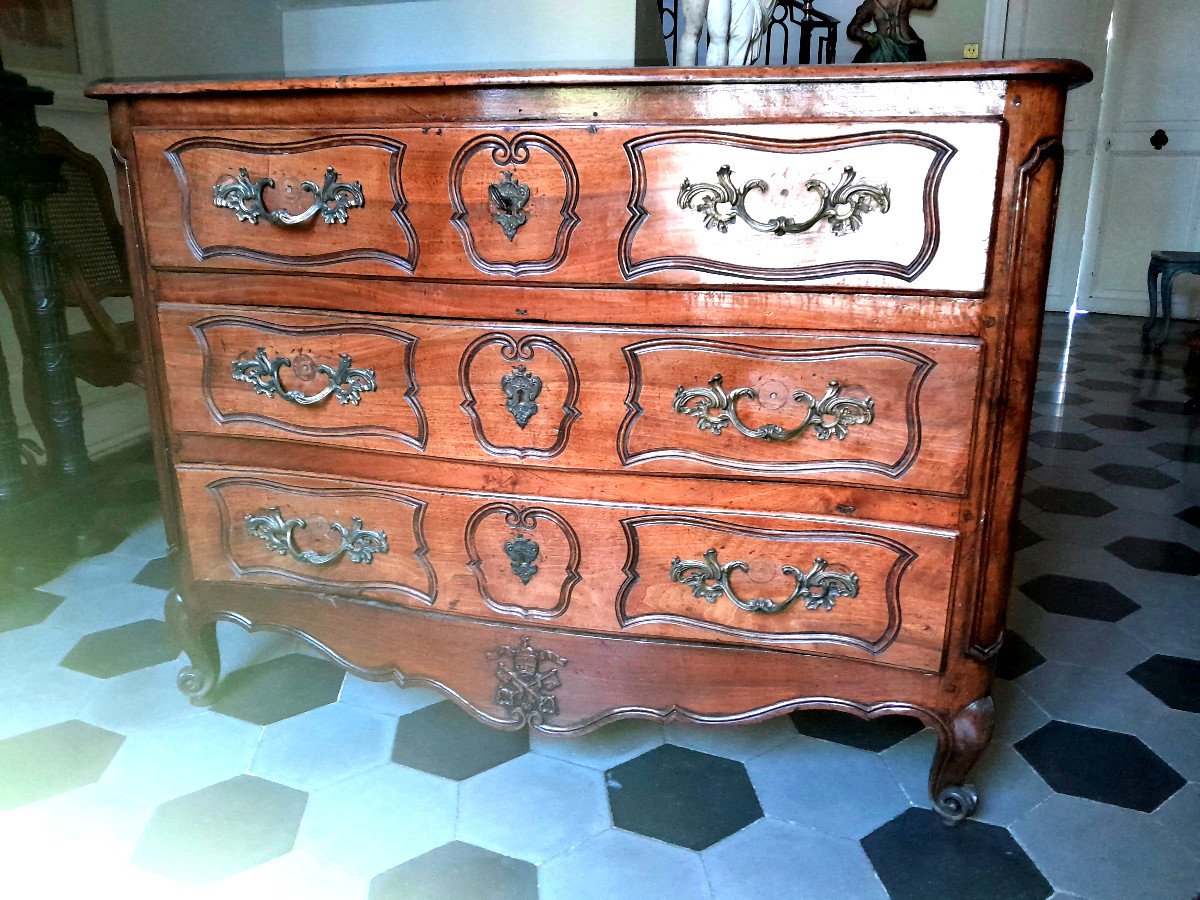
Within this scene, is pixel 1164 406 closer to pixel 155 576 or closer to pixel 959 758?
pixel 959 758

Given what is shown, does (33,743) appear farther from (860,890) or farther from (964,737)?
(964,737)

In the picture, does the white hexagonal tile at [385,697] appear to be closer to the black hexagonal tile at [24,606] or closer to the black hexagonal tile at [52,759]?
the black hexagonal tile at [52,759]

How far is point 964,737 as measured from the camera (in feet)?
4.06

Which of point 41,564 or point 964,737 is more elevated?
point 964,737

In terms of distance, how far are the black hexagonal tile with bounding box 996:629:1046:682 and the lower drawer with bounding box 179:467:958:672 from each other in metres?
0.68

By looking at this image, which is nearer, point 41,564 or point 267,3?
point 41,564

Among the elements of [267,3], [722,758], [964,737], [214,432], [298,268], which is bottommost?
[722,758]

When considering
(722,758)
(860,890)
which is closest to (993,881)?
(860,890)

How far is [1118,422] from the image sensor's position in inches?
137

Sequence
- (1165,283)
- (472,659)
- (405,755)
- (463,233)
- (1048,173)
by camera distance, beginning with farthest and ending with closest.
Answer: (1165,283) → (405,755) → (472,659) → (463,233) → (1048,173)

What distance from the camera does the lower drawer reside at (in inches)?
47.1

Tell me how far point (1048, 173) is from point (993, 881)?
0.91 meters

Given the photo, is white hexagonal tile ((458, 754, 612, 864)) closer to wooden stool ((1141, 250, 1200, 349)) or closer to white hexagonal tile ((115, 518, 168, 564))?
white hexagonal tile ((115, 518, 168, 564))

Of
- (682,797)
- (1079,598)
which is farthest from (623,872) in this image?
(1079,598)
